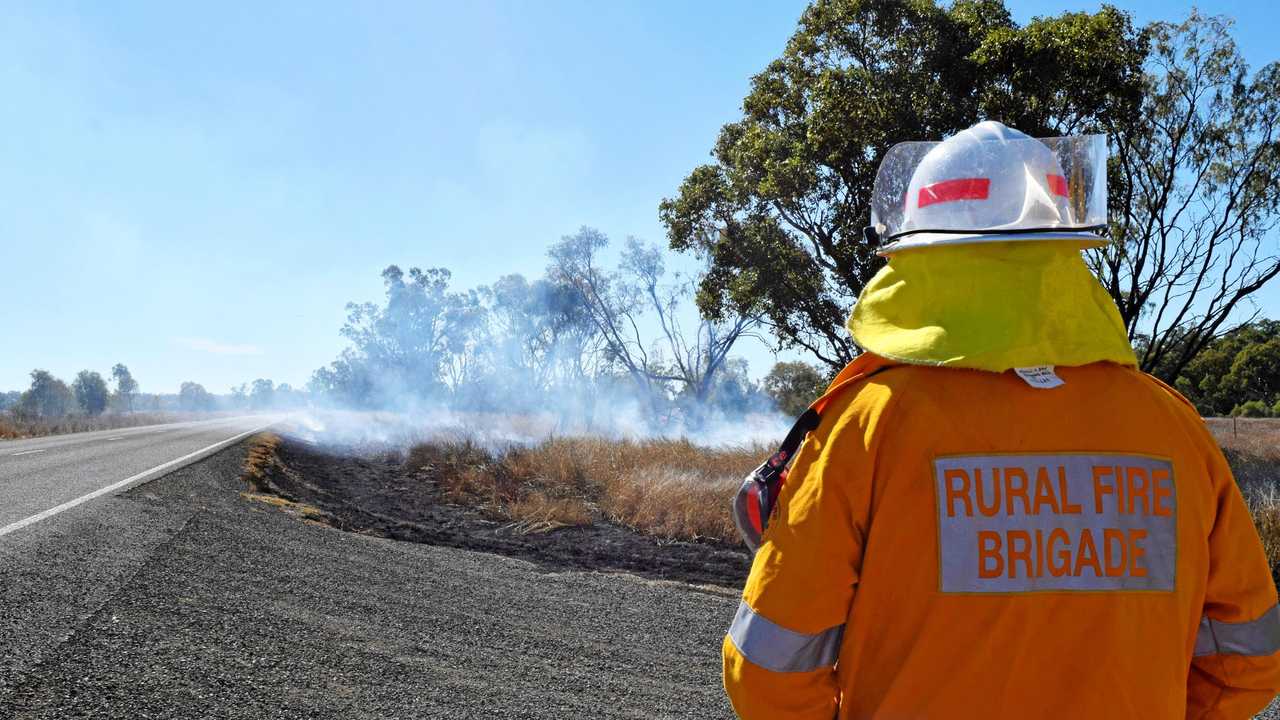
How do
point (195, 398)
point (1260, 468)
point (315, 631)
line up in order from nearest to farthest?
point (315, 631), point (1260, 468), point (195, 398)

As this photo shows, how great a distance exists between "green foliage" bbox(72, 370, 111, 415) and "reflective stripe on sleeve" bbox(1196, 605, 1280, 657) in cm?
12713

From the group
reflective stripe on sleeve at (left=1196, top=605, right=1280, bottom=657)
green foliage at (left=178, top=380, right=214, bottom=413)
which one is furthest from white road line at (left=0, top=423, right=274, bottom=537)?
green foliage at (left=178, top=380, right=214, bottom=413)

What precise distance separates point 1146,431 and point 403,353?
63.3 meters

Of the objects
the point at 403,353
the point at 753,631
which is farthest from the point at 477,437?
the point at 403,353

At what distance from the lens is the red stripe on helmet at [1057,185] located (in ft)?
4.81

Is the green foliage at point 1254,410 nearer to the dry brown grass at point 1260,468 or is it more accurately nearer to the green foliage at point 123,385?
the dry brown grass at point 1260,468

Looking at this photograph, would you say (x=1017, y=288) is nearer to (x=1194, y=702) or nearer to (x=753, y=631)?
(x=753, y=631)

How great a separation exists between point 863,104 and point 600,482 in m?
7.83

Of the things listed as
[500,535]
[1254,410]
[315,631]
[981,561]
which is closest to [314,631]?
[315,631]

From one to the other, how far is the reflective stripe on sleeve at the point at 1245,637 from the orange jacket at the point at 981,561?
12 centimetres

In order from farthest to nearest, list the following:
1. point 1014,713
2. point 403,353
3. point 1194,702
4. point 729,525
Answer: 1. point 403,353
2. point 729,525
3. point 1194,702
4. point 1014,713

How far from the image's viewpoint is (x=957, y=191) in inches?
56.4

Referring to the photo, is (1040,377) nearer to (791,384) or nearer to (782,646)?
(782,646)

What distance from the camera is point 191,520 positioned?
7172mm
